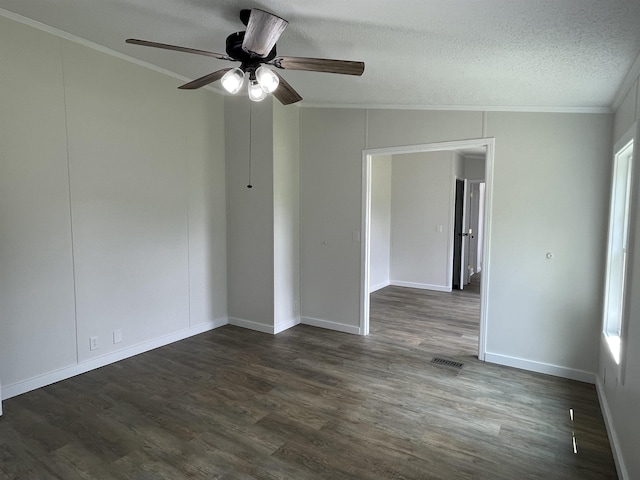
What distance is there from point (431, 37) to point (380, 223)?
4.93 metres

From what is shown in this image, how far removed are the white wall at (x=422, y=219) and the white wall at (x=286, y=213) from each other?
3145 mm

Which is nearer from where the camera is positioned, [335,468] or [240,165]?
[335,468]

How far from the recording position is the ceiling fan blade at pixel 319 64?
2182 mm

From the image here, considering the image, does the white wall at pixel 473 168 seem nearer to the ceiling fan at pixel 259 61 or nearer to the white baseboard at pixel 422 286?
the white baseboard at pixel 422 286

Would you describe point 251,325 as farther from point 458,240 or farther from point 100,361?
point 458,240

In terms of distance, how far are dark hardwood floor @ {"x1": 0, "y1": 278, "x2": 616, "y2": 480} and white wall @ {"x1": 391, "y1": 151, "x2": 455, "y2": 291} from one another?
315cm

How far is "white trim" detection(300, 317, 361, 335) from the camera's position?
15.0 feet

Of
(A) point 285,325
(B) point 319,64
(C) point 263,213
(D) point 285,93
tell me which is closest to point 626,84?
(B) point 319,64

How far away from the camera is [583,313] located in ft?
10.9

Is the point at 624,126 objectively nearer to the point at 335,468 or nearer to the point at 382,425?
the point at 382,425

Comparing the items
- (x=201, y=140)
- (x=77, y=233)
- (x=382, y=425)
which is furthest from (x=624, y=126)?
(x=77, y=233)

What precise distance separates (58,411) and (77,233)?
1.40 metres

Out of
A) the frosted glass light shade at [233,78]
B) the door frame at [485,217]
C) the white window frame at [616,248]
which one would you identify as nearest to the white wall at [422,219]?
the door frame at [485,217]

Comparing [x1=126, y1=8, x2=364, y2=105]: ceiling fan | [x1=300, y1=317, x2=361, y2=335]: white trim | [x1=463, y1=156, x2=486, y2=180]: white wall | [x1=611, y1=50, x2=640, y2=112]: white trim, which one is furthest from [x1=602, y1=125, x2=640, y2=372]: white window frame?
[x1=463, y1=156, x2=486, y2=180]: white wall
